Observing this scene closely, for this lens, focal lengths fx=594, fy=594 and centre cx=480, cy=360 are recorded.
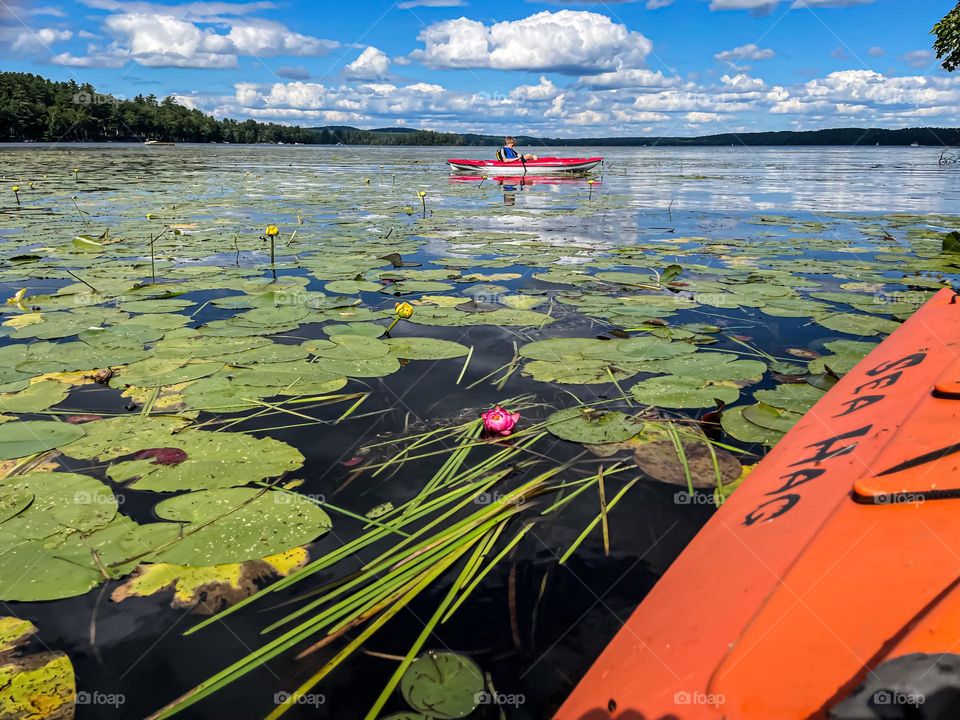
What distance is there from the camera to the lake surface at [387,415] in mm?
1294

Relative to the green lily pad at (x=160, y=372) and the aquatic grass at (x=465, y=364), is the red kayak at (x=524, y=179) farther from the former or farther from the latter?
the green lily pad at (x=160, y=372)

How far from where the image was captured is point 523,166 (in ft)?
67.1

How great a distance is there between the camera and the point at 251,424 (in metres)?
2.25

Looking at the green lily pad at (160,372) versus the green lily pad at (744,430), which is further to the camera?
the green lily pad at (160,372)

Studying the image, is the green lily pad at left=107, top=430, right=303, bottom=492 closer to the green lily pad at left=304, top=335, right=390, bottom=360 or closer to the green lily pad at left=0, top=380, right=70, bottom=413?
the green lily pad at left=0, top=380, right=70, bottom=413

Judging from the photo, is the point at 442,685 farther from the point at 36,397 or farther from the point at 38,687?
the point at 36,397

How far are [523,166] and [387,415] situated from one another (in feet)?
63.8

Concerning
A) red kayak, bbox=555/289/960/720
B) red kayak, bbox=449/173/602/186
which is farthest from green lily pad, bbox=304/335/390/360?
red kayak, bbox=449/173/602/186

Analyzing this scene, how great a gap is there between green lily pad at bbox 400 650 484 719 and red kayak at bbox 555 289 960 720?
0.30 meters

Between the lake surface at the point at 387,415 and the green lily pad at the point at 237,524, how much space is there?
0.04 feet

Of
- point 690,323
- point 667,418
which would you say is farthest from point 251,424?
point 690,323

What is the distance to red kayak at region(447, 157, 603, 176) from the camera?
20.4m

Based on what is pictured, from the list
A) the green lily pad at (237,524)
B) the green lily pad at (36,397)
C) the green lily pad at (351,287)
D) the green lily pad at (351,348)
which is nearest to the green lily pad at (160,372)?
the green lily pad at (36,397)

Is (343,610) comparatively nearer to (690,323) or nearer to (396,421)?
(396,421)
